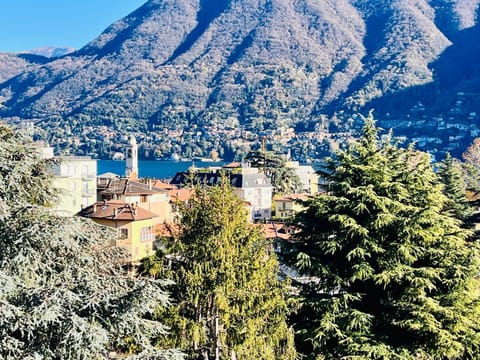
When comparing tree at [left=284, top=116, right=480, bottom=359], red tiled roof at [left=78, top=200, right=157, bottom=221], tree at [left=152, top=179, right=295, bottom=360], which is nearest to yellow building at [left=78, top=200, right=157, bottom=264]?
red tiled roof at [left=78, top=200, right=157, bottom=221]

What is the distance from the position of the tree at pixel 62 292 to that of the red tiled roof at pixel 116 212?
696 inches

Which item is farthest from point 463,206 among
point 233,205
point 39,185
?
point 39,185

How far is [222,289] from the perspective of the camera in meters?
12.2

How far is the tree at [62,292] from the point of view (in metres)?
8.18

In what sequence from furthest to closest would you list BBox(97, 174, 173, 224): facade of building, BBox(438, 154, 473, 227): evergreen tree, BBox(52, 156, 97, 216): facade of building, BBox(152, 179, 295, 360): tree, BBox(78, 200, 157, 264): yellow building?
BBox(97, 174, 173, 224): facade of building < BBox(438, 154, 473, 227): evergreen tree < BBox(52, 156, 97, 216): facade of building < BBox(78, 200, 157, 264): yellow building < BBox(152, 179, 295, 360): tree

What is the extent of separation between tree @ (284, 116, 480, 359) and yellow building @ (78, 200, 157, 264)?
13.6 meters

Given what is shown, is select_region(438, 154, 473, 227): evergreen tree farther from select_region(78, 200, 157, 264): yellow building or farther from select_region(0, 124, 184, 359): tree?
select_region(0, 124, 184, 359): tree

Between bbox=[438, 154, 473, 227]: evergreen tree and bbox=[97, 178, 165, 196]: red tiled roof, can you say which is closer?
bbox=[438, 154, 473, 227]: evergreen tree

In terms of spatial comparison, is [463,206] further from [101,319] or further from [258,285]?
[101,319]

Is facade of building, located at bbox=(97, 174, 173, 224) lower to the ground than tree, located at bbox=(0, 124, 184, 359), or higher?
lower

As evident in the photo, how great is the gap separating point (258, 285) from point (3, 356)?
19.1ft

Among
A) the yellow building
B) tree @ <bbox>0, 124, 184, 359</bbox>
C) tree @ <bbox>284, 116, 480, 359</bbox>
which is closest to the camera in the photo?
tree @ <bbox>0, 124, 184, 359</bbox>

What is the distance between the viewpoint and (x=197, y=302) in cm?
1233

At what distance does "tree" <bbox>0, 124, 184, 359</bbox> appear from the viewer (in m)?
8.18
